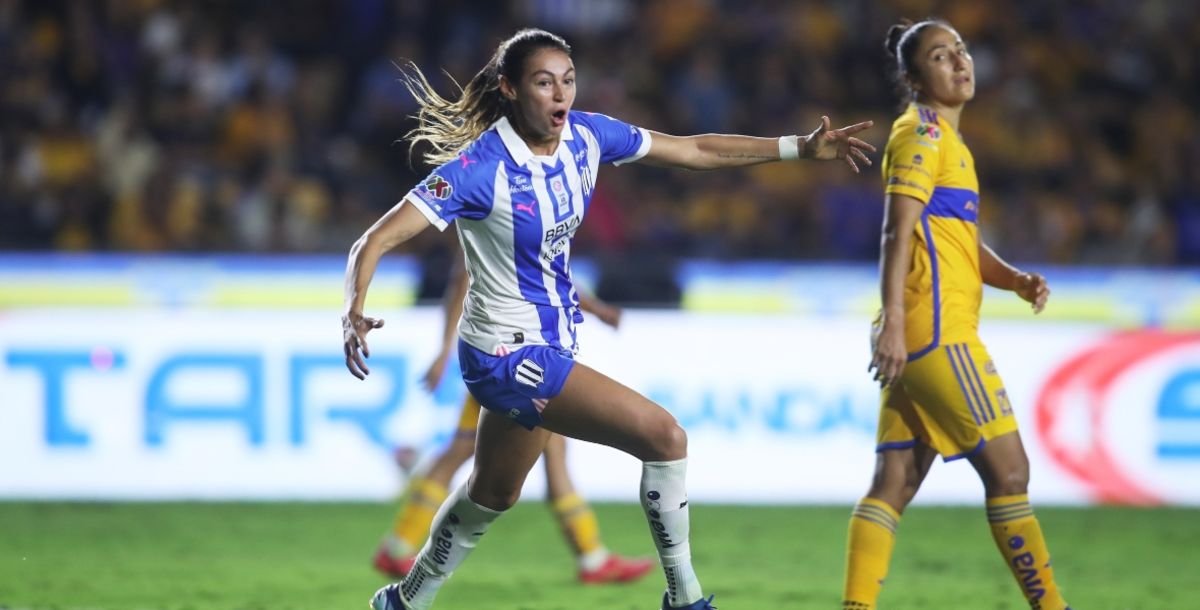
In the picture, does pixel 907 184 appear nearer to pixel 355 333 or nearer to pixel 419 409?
pixel 355 333

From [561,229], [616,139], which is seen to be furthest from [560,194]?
[616,139]

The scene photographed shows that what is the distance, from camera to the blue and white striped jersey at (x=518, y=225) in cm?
482

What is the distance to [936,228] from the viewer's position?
5305 millimetres

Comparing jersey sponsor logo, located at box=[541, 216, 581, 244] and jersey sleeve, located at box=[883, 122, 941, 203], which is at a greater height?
jersey sleeve, located at box=[883, 122, 941, 203]

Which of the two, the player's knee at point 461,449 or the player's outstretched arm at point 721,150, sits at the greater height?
the player's outstretched arm at point 721,150

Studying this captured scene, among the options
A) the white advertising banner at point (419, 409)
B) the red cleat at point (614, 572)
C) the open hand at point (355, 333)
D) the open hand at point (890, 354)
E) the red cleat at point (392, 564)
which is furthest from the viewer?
the white advertising banner at point (419, 409)

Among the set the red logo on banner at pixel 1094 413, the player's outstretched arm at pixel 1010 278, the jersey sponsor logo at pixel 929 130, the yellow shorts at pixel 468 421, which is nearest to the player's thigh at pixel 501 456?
the jersey sponsor logo at pixel 929 130

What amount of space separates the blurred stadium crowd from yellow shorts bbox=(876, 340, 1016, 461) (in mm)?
5582

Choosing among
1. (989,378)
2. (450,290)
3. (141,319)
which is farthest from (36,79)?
(989,378)

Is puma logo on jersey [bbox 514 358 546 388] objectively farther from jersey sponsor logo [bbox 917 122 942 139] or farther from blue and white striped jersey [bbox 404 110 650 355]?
jersey sponsor logo [bbox 917 122 942 139]

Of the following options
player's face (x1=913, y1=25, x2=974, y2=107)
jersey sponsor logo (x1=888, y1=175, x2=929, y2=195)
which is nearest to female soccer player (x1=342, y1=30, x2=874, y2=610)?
jersey sponsor logo (x1=888, y1=175, x2=929, y2=195)

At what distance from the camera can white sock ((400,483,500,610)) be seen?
521 cm

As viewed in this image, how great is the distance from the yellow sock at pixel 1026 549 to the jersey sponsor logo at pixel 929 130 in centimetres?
122

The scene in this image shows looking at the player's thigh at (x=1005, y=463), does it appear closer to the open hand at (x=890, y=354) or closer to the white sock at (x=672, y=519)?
the open hand at (x=890, y=354)
